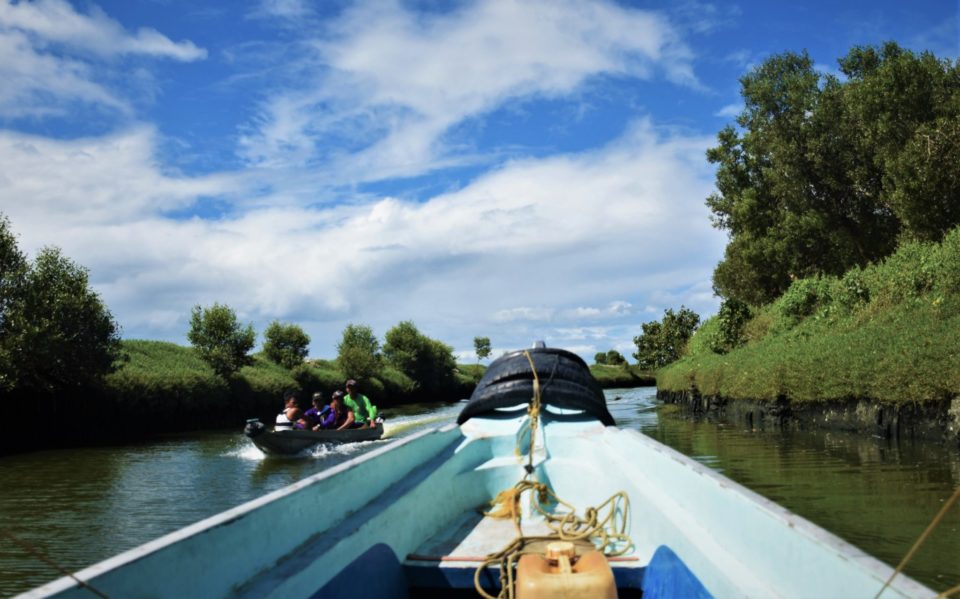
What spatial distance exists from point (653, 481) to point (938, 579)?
239 centimetres

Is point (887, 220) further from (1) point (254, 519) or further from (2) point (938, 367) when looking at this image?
(1) point (254, 519)

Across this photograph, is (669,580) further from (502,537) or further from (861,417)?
(861,417)

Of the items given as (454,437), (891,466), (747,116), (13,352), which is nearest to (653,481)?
(454,437)

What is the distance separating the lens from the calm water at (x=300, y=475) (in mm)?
6656

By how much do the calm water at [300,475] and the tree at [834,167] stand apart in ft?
32.9

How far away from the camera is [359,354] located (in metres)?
46.6

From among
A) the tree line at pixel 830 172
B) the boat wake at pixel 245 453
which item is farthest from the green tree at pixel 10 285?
the tree line at pixel 830 172

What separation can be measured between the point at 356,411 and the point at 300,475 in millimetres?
4394

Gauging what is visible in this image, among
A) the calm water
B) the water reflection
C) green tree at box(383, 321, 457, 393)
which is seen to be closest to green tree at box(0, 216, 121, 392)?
the calm water

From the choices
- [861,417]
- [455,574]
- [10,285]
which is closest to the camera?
[455,574]

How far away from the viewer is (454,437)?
20.1 feet

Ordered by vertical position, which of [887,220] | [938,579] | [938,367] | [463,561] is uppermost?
[887,220]

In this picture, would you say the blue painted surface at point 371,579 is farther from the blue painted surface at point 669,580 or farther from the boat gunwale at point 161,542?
the blue painted surface at point 669,580

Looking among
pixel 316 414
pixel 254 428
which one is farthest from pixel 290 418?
pixel 254 428
